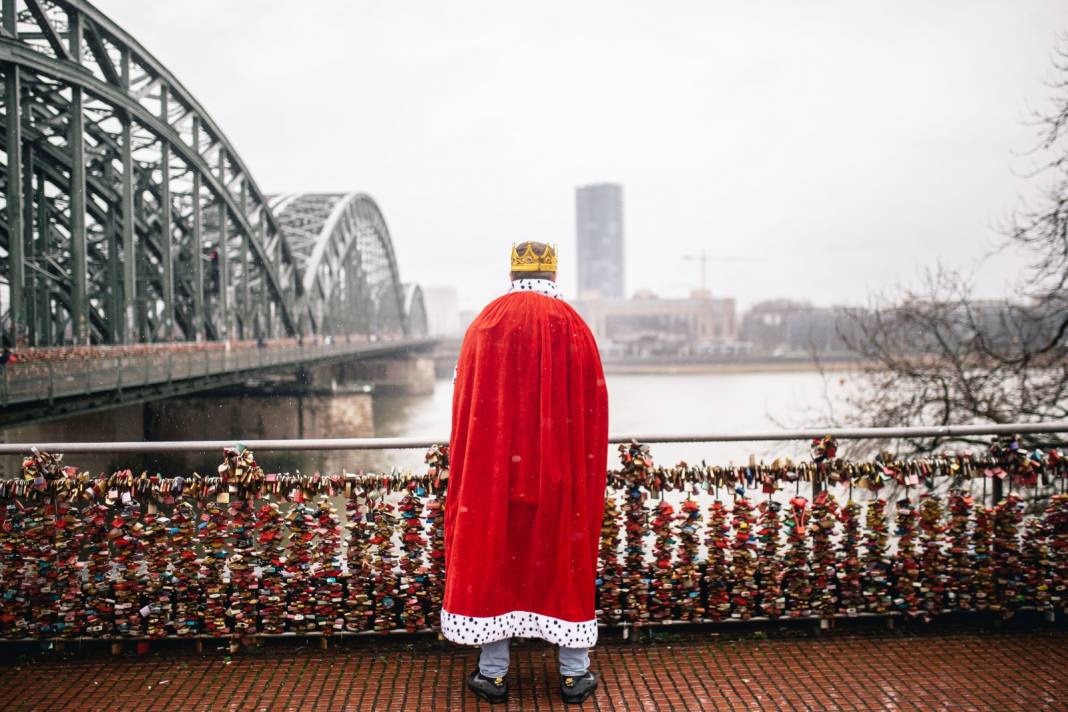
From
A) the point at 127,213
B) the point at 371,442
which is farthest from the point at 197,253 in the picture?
the point at 371,442

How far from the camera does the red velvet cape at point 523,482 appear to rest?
11.2 ft

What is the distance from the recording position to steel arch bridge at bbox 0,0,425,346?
18875 mm

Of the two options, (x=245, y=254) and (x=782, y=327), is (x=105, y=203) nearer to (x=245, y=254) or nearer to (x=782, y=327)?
(x=245, y=254)

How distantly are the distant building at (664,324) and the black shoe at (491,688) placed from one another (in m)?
48.9

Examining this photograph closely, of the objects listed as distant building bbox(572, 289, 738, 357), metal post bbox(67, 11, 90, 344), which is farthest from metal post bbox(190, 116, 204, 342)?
distant building bbox(572, 289, 738, 357)

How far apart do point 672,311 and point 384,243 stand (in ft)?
84.5

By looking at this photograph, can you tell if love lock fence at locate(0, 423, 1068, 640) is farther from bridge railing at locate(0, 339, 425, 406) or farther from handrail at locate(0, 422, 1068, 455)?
bridge railing at locate(0, 339, 425, 406)

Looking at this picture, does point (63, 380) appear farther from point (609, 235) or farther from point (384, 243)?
point (609, 235)

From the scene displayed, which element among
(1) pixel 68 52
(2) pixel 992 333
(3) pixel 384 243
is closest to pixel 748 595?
(2) pixel 992 333

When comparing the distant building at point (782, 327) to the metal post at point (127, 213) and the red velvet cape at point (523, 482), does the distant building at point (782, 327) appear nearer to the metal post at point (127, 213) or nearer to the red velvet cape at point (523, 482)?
the metal post at point (127, 213)

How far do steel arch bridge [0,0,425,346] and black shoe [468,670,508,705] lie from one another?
17.5 metres

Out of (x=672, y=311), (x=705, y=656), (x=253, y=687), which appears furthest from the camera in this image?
(x=672, y=311)

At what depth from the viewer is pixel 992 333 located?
33.6 ft

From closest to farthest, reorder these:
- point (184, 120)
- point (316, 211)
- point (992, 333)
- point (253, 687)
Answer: point (253, 687) → point (992, 333) → point (184, 120) → point (316, 211)
